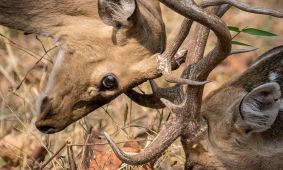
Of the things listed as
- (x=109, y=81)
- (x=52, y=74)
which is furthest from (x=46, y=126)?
(x=109, y=81)

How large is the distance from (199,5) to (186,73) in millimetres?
503

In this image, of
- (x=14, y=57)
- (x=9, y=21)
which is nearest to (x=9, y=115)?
(x=14, y=57)

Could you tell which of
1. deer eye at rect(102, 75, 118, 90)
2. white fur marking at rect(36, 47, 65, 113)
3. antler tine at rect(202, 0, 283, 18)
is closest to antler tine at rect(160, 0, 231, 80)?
antler tine at rect(202, 0, 283, 18)

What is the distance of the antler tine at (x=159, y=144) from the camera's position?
4637 millimetres

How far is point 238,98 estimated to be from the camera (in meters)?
4.96

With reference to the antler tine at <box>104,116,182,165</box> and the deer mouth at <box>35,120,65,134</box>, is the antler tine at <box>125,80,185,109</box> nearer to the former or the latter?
the antler tine at <box>104,116,182,165</box>

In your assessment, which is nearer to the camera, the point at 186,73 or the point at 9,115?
the point at 186,73

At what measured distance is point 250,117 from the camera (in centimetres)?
473

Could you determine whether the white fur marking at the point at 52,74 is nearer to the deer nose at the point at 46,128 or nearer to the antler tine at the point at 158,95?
the deer nose at the point at 46,128

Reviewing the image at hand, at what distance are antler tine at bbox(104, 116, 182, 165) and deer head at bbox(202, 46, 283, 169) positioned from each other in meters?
0.23

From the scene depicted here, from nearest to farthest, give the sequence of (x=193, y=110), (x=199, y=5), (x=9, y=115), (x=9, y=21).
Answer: (x=199, y=5)
(x=193, y=110)
(x=9, y=21)
(x=9, y=115)

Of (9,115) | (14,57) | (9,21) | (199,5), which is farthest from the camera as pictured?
(14,57)

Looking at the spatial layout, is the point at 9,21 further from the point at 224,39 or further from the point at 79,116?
the point at 224,39

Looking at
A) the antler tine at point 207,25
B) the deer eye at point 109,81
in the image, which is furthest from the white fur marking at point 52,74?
the antler tine at point 207,25
